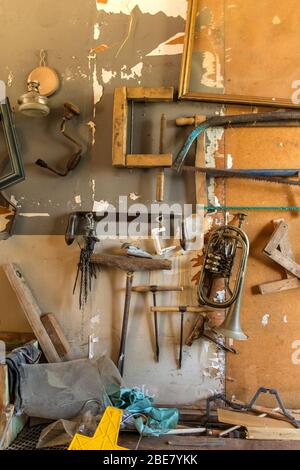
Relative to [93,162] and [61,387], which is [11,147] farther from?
[61,387]

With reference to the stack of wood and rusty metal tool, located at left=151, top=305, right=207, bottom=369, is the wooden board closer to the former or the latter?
the stack of wood

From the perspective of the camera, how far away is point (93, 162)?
2.23m

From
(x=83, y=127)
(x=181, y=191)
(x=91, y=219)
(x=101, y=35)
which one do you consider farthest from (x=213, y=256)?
(x=101, y=35)

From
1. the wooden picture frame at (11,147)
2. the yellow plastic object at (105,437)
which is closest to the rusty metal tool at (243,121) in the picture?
the wooden picture frame at (11,147)

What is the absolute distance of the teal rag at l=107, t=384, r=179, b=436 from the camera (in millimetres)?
1751

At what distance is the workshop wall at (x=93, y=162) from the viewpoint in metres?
2.13

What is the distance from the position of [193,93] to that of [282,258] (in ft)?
3.38

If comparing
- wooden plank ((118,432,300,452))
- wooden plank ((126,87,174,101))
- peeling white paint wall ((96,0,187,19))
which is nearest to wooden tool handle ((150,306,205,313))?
wooden plank ((118,432,300,452))

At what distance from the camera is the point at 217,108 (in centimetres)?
219

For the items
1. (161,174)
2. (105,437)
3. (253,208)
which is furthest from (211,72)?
(105,437)

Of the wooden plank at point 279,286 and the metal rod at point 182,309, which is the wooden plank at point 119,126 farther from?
the wooden plank at point 279,286

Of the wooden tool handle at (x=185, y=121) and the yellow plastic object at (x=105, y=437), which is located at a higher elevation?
the wooden tool handle at (x=185, y=121)

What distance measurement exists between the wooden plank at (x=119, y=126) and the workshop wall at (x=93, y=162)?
4.6 inches

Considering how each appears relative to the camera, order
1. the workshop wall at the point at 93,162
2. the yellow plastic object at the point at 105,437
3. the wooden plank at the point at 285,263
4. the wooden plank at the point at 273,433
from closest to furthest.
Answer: the yellow plastic object at the point at 105,437 < the wooden plank at the point at 273,433 < the wooden plank at the point at 285,263 < the workshop wall at the point at 93,162
